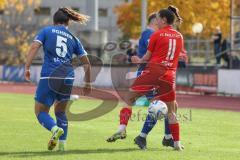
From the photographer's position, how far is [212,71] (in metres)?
31.9

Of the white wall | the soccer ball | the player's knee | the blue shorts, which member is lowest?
the white wall

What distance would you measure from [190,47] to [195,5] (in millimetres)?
2570

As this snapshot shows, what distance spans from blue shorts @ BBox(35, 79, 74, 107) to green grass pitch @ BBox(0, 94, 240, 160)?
2.54 feet

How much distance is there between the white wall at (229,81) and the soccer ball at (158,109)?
1919cm

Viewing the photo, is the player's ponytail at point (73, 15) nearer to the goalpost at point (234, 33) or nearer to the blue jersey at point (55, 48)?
the blue jersey at point (55, 48)

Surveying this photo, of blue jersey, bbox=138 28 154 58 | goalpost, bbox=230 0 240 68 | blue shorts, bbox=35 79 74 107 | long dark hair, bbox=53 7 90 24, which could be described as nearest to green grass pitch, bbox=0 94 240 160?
blue shorts, bbox=35 79 74 107

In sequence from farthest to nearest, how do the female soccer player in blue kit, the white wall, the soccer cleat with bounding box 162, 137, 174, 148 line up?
the white wall
the soccer cleat with bounding box 162, 137, 174, 148
the female soccer player in blue kit

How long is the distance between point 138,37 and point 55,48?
119 feet

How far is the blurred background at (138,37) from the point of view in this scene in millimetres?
32500

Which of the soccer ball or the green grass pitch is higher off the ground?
the soccer ball

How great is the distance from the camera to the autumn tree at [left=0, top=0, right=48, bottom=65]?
48812 millimetres

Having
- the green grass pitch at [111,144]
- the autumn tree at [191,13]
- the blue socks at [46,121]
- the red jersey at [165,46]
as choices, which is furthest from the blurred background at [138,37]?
the blue socks at [46,121]

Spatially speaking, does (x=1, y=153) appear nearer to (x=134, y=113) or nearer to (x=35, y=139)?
(x=35, y=139)

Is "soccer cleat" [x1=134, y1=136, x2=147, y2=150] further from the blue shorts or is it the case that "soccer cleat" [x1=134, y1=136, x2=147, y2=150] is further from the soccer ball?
the blue shorts
